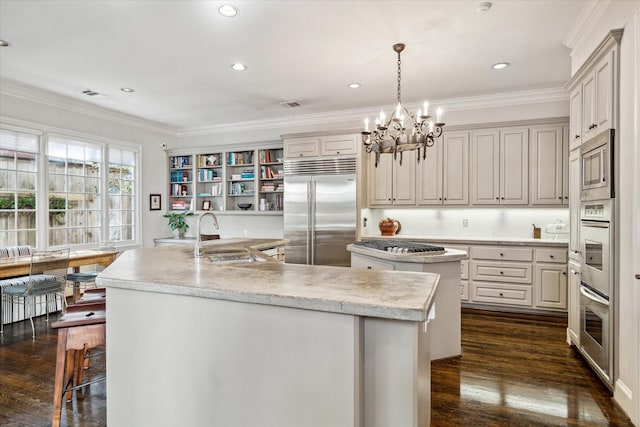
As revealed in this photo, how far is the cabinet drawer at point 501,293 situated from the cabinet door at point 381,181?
173cm

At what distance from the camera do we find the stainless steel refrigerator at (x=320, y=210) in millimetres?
5410

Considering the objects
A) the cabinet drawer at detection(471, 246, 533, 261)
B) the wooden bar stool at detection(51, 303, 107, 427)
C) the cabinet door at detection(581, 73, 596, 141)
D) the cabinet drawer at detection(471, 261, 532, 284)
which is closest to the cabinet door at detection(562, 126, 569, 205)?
the cabinet drawer at detection(471, 246, 533, 261)

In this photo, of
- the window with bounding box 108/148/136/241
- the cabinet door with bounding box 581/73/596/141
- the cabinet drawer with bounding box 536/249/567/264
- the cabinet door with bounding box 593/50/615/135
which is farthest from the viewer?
the window with bounding box 108/148/136/241

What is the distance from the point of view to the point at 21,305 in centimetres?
439

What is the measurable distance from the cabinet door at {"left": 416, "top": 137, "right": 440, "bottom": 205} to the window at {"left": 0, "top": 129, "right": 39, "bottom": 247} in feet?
17.7

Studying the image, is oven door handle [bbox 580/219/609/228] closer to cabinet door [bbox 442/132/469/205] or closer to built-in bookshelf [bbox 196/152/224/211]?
cabinet door [bbox 442/132/469/205]

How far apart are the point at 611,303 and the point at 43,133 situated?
→ 659cm

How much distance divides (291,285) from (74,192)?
5.35 metres

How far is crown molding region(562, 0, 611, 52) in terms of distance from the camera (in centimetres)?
276

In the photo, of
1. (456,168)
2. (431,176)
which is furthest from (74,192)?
(456,168)

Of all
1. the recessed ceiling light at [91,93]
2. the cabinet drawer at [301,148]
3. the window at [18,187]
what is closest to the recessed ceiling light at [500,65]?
the cabinet drawer at [301,148]

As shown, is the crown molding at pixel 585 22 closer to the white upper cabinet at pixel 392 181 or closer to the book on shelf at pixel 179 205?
the white upper cabinet at pixel 392 181

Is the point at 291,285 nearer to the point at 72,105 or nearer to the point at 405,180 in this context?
the point at 405,180

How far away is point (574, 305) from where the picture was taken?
3.36 metres
